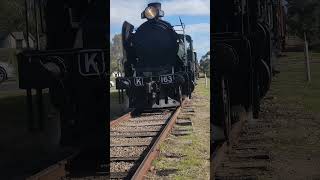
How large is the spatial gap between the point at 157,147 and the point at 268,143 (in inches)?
32.2

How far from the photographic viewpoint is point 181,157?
6.07 feet

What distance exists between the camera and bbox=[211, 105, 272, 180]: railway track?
1827 mm

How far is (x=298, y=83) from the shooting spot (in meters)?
1.98

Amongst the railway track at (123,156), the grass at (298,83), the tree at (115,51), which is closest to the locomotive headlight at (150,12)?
the tree at (115,51)

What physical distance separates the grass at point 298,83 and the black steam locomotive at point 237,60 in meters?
0.07

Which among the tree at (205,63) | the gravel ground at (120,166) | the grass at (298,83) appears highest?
the tree at (205,63)

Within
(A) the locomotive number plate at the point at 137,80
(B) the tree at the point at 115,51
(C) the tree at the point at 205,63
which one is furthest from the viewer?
(A) the locomotive number plate at the point at 137,80

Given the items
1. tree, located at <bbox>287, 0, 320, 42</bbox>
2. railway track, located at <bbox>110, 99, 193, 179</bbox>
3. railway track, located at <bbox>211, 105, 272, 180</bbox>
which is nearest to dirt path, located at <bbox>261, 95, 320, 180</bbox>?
railway track, located at <bbox>211, 105, 272, 180</bbox>

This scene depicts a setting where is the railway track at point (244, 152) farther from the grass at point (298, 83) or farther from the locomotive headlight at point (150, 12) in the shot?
the locomotive headlight at point (150, 12)

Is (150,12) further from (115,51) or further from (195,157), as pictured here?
(195,157)

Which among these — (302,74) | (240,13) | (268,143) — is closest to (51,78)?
(240,13)

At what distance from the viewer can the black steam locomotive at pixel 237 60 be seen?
5.40 feet

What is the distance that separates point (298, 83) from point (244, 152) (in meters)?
0.37

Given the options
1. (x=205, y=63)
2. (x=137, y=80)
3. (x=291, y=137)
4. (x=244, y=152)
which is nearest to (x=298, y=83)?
(x=291, y=137)
